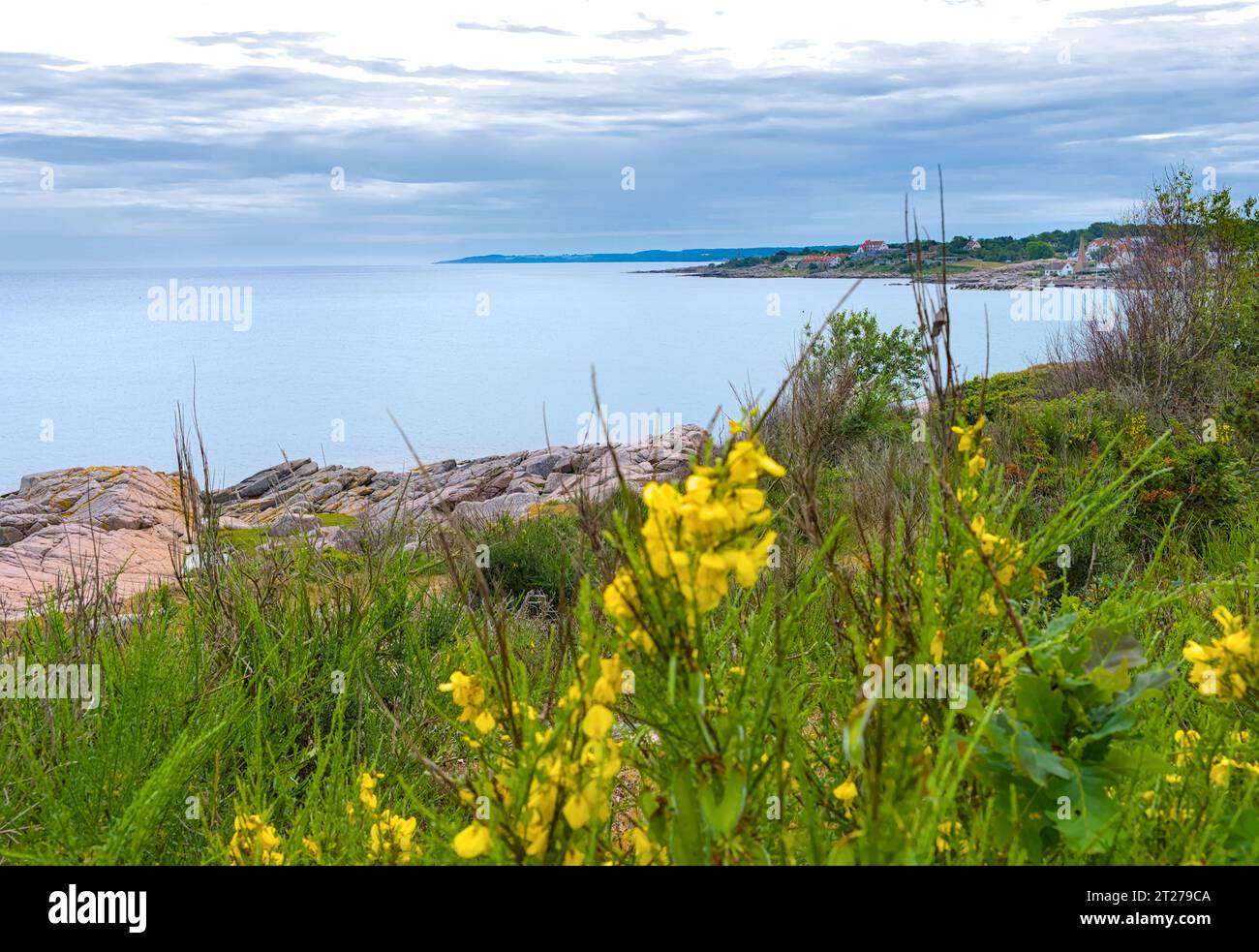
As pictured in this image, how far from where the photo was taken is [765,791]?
4.51 feet

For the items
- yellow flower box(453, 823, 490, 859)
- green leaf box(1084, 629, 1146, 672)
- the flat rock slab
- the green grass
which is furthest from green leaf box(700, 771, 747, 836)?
the flat rock slab

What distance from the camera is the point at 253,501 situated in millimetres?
18047

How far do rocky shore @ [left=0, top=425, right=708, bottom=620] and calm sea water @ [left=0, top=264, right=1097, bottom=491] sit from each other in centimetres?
120

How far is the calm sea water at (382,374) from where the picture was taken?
2520cm

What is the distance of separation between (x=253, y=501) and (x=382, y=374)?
2394 centimetres

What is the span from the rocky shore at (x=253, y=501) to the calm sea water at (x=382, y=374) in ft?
3.94

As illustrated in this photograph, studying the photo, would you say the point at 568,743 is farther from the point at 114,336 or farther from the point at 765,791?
the point at 114,336

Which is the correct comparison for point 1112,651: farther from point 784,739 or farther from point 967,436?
point 784,739

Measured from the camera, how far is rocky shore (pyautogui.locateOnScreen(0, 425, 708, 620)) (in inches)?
384

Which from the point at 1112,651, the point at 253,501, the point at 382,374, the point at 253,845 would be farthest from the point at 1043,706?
the point at 382,374

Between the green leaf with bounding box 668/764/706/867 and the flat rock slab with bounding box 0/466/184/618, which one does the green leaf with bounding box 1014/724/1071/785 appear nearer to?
the green leaf with bounding box 668/764/706/867

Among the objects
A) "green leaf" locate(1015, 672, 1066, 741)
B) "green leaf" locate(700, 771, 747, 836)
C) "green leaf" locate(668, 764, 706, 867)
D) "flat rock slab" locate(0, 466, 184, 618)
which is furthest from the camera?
"flat rock slab" locate(0, 466, 184, 618)
